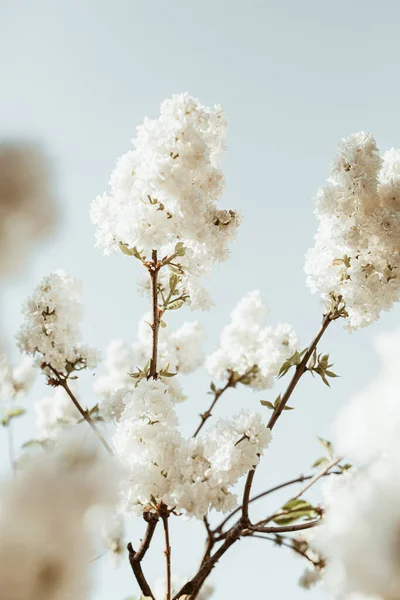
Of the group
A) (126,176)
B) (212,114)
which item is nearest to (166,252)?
(126,176)

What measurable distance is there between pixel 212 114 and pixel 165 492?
971mm

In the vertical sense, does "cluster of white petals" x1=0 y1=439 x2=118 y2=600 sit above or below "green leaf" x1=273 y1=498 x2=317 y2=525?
below

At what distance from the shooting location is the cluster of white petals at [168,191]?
1.31m

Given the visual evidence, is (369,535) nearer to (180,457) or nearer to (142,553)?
(180,457)

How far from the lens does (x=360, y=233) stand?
1.44m

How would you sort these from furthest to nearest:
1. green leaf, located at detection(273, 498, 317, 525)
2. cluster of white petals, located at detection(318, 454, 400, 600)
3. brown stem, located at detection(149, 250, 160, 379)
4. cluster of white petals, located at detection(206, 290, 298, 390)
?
cluster of white petals, located at detection(206, 290, 298, 390), green leaf, located at detection(273, 498, 317, 525), brown stem, located at detection(149, 250, 160, 379), cluster of white petals, located at detection(318, 454, 400, 600)

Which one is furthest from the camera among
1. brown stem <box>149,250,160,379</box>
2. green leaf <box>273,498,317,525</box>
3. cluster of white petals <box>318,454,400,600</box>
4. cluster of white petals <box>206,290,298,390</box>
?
cluster of white petals <box>206,290,298,390</box>

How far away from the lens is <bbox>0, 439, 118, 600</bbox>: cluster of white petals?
30 cm

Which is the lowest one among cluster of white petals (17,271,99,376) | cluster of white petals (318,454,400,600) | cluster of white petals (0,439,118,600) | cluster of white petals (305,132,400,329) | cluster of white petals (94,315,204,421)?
cluster of white petals (318,454,400,600)

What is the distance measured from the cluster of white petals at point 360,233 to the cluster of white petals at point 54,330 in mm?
787

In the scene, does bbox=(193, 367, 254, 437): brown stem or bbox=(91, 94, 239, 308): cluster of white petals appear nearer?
bbox=(91, 94, 239, 308): cluster of white petals

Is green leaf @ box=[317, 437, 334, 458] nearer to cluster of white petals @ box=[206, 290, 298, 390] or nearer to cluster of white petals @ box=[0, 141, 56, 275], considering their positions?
cluster of white petals @ box=[206, 290, 298, 390]

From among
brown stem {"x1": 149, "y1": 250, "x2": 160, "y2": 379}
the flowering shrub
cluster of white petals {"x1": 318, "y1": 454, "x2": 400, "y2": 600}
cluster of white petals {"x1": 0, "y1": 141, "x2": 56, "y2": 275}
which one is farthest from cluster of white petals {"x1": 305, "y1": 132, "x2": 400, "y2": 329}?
cluster of white petals {"x1": 0, "y1": 141, "x2": 56, "y2": 275}

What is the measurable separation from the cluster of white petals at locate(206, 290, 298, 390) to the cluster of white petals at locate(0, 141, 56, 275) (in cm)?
198
